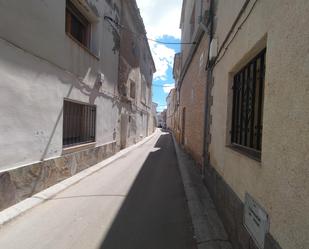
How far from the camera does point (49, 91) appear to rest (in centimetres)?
489

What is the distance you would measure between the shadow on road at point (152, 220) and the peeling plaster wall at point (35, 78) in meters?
2.12

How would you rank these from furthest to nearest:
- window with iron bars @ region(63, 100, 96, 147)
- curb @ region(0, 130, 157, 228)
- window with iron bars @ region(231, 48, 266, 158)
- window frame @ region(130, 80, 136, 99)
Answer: window frame @ region(130, 80, 136, 99)
window with iron bars @ region(63, 100, 96, 147)
curb @ region(0, 130, 157, 228)
window with iron bars @ region(231, 48, 266, 158)

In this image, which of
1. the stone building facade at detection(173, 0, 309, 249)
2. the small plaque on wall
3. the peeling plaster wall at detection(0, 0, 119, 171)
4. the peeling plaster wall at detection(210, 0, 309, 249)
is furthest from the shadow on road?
the peeling plaster wall at detection(0, 0, 119, 171)

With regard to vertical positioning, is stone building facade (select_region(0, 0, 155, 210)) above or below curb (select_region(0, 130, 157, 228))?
above

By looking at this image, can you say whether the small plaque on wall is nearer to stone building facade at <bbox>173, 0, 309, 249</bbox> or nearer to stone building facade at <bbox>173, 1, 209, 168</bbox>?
stone building facade at <bbox>173, 0, 309, 249</bbox>

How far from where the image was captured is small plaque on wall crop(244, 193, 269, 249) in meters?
1.98

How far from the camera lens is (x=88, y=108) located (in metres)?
7.48

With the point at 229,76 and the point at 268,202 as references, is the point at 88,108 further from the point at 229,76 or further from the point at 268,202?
the point at 268,202

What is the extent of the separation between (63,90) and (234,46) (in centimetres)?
402

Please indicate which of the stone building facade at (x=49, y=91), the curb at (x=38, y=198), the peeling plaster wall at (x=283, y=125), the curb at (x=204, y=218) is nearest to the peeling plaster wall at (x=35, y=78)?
the stone building facade at (x=49, y=91)

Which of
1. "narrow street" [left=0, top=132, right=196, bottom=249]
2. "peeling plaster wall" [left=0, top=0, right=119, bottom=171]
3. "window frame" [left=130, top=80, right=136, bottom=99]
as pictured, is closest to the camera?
"narrow street" [left=0, top=132, right=196, bottom=249]

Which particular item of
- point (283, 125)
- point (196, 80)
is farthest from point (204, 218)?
point (196, 80)

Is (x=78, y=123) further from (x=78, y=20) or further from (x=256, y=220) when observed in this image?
(x=256, y=220)

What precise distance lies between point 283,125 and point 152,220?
8.77 ft
